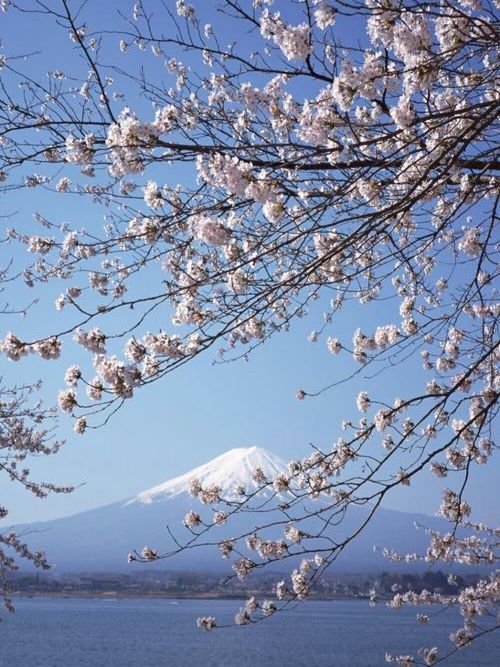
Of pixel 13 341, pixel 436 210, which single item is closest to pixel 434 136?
pixel 436 210

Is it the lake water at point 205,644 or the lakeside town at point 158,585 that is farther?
the lakeside town at point 158,585

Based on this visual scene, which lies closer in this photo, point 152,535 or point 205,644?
point 205,644

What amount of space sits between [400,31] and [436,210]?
1447 mm

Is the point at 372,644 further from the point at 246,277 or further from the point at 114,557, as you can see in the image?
the point at 114,557

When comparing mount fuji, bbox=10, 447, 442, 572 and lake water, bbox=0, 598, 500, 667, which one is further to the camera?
mount fuji, bbox=10, 447, 442, 572

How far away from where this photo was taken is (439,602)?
6289 mm

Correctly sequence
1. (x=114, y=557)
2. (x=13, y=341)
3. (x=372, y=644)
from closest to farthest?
(x=13, y=341) < (x=372, y=644) < (x=114, y=557)

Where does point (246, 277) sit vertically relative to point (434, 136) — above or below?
below

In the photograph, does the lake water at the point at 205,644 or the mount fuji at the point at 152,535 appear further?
the mount fuji at the point at 152,535

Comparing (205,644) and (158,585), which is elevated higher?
(158,585)

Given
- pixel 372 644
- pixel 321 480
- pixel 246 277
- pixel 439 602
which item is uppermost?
pixel 246 277

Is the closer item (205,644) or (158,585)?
(205,644)

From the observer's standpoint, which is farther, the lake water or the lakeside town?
the lakeside town

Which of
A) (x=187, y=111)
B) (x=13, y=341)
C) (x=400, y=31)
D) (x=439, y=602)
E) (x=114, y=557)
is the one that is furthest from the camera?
(x=114, y=557)
